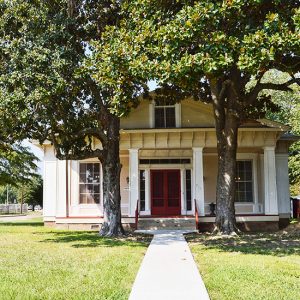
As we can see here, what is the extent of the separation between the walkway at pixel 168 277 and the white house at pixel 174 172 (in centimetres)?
819

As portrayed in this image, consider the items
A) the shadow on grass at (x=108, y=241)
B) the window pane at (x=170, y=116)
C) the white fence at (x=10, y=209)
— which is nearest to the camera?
the shadow on grass at (x=108, y=241)

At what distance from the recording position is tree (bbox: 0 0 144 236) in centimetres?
1309

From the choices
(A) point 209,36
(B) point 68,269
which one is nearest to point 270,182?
(A) point 209,36

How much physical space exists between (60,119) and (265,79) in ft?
96.6

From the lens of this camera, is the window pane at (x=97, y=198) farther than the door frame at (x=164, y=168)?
Yes

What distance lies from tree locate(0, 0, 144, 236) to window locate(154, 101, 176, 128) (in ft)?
14.2

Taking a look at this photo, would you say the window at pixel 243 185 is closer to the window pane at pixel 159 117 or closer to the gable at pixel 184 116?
the gable at pixel 184 116

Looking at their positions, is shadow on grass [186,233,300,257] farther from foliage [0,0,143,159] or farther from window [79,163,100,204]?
window [79,163,100,204]

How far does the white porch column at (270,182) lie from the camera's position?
66.3 feet

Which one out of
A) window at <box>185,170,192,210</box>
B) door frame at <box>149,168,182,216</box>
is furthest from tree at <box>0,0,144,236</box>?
window at <box>185,170,192,210</box>

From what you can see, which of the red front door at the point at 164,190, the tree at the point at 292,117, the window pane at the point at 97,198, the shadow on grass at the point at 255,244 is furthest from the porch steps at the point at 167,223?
the tree at the point at 292,117

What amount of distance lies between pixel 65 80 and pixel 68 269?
655cm

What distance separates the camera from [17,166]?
28.1m

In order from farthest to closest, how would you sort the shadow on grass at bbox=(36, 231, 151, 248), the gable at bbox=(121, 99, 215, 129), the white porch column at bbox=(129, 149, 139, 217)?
the gable at bbox=(121, 99, 215, 129) < the white porch column at bbox=(129, 149, 139, 217) < the shadow on grass at bbox=(36, 231, 151, 248)
